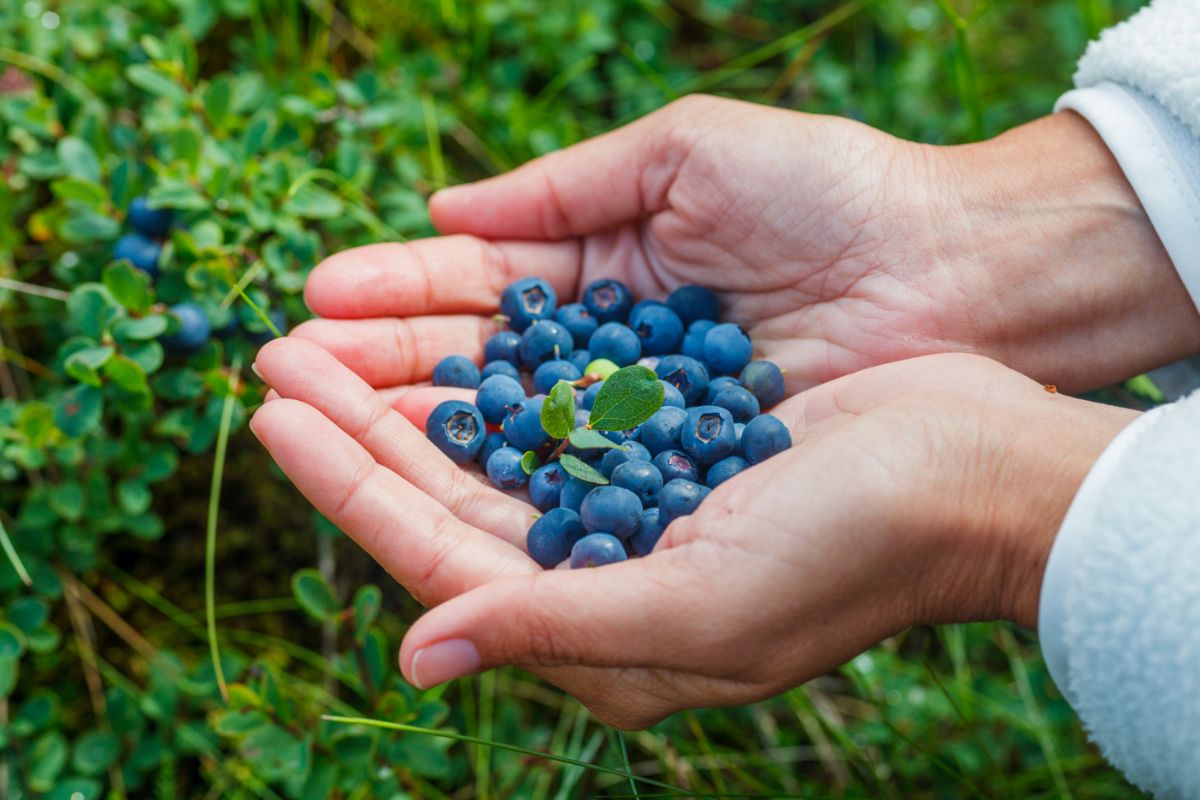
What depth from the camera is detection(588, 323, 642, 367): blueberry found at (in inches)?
78.1

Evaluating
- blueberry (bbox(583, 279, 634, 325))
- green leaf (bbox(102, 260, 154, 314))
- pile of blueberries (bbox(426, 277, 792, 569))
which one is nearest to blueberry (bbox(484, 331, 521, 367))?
pile of blueberries (bbox(426, 277, 792, 569))

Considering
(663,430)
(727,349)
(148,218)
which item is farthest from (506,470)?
(148,218)

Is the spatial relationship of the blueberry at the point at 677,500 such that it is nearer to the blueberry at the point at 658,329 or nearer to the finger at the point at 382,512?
the finger at the point at 382,512

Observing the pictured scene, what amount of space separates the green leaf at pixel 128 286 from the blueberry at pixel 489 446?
70 cm

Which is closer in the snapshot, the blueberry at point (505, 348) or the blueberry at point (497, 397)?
the blueberry at point (497, 397)

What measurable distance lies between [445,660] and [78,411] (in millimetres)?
1003

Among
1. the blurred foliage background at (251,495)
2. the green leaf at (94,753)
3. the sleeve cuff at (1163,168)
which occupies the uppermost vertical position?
the sleeve cuff at (1163,168)

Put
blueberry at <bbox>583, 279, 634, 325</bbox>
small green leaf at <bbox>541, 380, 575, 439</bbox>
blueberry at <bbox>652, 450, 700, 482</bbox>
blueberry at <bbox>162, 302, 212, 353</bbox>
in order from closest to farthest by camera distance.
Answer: small green leaf at <bbox>541, 380, 575, 439</bbox>, blueberry at <bbox>652, 450, 700, 482</bbox>, blueberry at <bbox>162, 302, 212, 353</bbox>, blueberry at <bbox>583, 279, 634, 325</bbox>

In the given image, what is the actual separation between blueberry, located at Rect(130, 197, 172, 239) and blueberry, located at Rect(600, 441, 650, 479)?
107 centimetres

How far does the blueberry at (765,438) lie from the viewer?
1629 millimetres

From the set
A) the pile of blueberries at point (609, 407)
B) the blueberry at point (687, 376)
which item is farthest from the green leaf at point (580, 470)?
the blueberry at point (687, 376)

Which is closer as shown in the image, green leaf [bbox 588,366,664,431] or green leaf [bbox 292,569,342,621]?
green leaf [bbox 588,366,664,431]

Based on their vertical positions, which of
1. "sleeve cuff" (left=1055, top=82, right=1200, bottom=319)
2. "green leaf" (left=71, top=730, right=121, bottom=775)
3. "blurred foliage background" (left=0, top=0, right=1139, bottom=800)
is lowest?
"green leaf" (left=71, top=730, right=121, bottom=775)

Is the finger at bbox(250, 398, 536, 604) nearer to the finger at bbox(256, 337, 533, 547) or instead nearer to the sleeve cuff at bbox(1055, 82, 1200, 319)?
the finger at bbox(256, 337, 533, 547)
